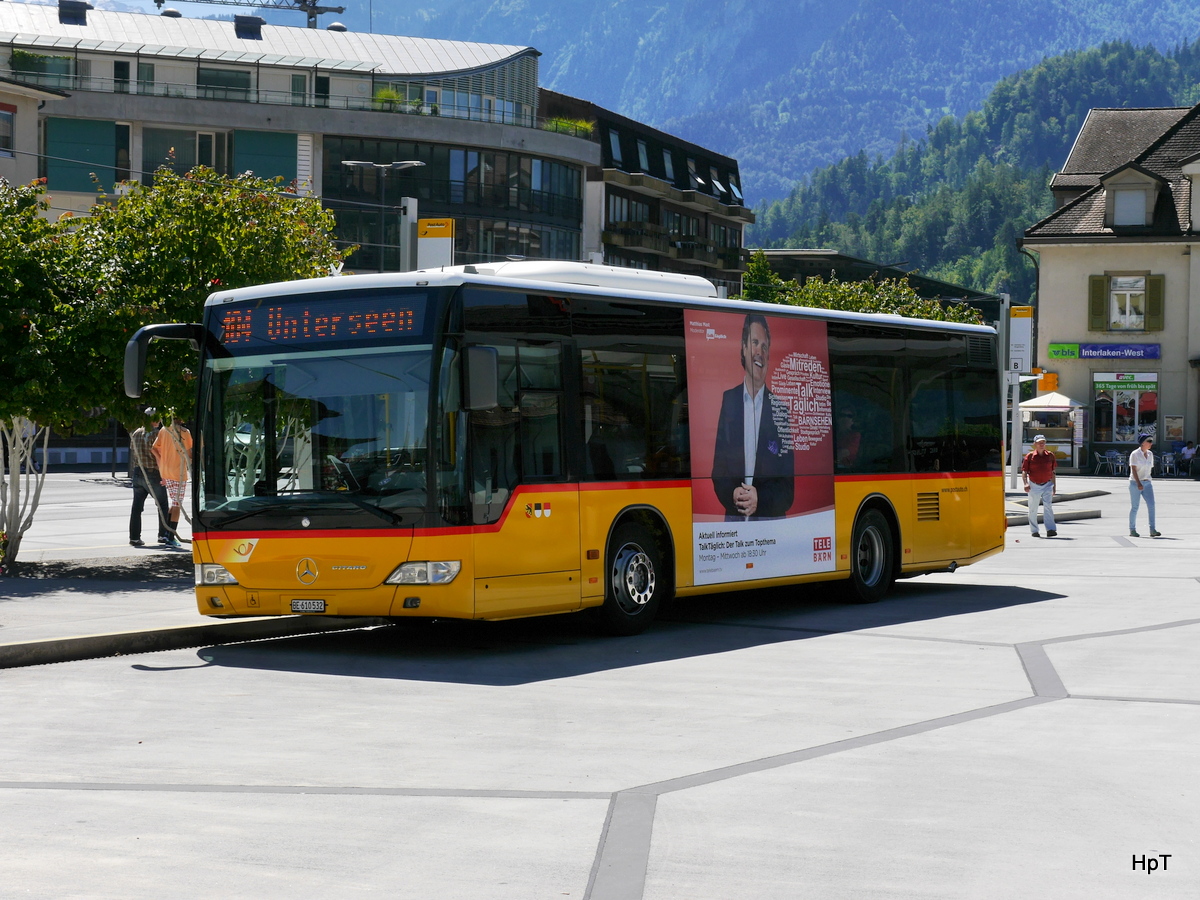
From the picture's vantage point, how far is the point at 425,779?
723cm

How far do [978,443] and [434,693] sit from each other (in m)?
9.75

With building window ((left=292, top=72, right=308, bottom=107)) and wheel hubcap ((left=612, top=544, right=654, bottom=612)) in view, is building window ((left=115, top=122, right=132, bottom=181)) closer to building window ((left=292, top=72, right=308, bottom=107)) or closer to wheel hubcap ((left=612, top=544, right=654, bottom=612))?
building window ((left=292, top=72, right=308, bottom=107))

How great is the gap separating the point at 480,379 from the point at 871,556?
21.6 feet

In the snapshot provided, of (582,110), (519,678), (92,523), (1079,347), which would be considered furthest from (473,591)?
(582,110)

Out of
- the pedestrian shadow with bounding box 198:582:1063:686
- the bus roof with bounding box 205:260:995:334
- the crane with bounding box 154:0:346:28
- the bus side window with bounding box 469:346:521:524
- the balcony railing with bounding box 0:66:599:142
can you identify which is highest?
the crane with bounding box 154:0:346:28

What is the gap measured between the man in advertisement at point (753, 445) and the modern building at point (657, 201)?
57619 millimetres

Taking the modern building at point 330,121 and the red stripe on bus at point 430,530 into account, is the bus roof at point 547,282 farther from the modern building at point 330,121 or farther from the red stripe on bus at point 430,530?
the modern building at point 330,121

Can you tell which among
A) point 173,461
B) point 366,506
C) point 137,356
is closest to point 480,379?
point 366,506

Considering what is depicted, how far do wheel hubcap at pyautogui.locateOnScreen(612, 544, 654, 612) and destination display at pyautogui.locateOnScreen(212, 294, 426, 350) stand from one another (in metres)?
2.73

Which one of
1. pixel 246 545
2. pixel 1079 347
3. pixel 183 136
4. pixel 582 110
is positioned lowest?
pixel 246 545

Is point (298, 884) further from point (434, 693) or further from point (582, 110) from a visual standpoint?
point (582, 110)

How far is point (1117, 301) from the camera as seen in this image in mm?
58531

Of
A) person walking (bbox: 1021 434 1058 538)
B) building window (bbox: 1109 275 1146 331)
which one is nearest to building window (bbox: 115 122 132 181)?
building window (bbox: 1109 275 1146 331)

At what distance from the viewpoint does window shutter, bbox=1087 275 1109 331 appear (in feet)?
192
